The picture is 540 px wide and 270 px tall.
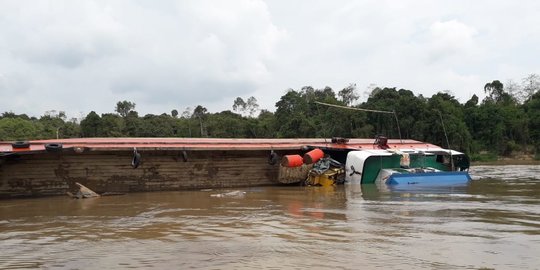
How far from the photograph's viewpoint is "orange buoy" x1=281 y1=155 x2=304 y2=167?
48.2ft

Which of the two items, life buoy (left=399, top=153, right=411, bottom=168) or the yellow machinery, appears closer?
the yellow machinery

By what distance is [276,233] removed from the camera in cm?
627

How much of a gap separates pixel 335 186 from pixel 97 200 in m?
7.09

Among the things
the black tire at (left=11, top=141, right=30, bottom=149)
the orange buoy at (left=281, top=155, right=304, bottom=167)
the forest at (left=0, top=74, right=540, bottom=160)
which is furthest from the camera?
the forest at (left=0, top=74, right=540, bottom=160)

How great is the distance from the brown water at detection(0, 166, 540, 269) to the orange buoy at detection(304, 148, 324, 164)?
13.9ft

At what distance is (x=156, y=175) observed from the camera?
13812 millimetres

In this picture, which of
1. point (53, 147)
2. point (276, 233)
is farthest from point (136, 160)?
point (276, 233)

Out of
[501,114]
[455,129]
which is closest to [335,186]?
[455,129]

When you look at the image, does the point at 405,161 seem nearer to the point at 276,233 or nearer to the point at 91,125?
the point at 276,233

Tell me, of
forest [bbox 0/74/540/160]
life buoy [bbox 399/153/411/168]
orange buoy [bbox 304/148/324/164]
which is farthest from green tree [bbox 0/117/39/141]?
life buoy [bbox 399/153/411/168]

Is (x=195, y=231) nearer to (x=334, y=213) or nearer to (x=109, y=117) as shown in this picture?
(x=334, y=213)

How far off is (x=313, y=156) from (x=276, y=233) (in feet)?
29.2

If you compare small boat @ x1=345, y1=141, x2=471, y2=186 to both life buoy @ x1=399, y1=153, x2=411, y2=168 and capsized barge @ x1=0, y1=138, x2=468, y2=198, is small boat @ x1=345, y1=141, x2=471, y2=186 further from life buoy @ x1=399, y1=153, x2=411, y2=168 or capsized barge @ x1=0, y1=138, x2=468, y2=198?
capsized barge @ x1=0, y1=138, x2=468, y2=198

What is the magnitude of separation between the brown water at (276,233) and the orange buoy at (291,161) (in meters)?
3.99
